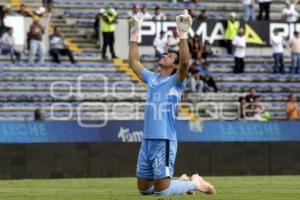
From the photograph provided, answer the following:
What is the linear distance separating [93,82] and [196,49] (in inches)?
162

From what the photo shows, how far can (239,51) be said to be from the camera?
133ft

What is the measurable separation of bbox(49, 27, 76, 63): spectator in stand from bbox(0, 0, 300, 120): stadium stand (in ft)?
1.48

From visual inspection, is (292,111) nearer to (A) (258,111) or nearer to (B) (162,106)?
(A) (258,111)

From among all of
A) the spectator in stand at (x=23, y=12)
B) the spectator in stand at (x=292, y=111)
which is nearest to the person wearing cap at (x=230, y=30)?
the spectator in stand at (x=292, y=111)

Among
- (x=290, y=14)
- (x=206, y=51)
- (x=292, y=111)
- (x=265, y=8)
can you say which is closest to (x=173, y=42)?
(x=206, y=51)

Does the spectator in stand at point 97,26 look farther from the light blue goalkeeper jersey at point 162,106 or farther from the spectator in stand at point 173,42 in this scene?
the light blue goalkeeper jersey at point 162,106

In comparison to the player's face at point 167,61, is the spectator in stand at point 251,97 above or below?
Result: below

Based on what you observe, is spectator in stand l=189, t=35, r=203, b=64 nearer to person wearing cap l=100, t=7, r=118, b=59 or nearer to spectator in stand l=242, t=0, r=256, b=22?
person wearing cap l=100, t=7, r=118, b=59

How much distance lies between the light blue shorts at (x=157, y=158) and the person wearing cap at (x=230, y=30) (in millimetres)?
26123

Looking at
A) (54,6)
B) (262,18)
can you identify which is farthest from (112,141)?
(262,18)

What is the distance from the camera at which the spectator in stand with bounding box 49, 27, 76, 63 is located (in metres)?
37.9

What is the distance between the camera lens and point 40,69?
37094 millimetres

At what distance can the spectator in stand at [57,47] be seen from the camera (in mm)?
37938

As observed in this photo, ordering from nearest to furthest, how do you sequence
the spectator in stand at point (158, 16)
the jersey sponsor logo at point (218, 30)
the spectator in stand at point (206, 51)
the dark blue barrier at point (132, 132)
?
the dark blue barrier at point (132, 132)
the spectator in stand at point (206, 51)
the spectator in stand at point (158, 16)
the jersey sponsor logo at point (218, 30)
